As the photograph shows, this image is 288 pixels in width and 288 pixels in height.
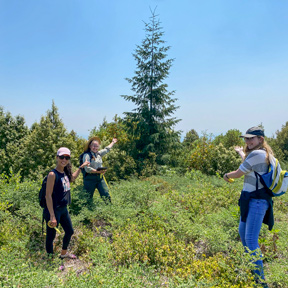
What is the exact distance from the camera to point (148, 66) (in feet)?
36.9

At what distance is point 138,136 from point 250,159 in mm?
8633

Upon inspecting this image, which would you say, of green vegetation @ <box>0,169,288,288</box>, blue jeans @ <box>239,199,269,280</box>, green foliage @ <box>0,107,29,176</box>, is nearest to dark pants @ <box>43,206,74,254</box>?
green vegetation @ <box>0,169,288,288</box>

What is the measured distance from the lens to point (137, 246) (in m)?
3.55

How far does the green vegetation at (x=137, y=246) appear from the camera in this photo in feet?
8.68

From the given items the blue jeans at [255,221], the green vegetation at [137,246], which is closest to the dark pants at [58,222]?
the green vegetation at [137,246]

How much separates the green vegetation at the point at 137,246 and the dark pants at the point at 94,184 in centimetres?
19

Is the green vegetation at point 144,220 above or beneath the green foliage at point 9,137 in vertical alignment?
beneath

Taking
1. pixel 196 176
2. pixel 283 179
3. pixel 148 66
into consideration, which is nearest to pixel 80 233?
pixel 283 179

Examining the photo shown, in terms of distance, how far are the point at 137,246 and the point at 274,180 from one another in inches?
87.0

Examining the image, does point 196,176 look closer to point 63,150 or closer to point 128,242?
point 128,242

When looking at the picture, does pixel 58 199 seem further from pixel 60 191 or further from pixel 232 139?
pixel 232 139

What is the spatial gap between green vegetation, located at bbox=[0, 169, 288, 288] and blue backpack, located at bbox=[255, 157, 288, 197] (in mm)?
848

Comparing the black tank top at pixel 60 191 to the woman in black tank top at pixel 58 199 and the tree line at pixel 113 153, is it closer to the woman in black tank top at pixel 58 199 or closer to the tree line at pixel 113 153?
the woman in black tank top at pixel 58 199

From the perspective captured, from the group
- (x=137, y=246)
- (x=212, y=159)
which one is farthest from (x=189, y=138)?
(x=137, y=246)
